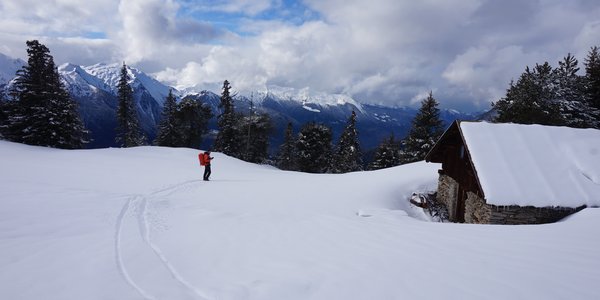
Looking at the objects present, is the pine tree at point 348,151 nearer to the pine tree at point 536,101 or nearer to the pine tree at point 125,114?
the pine tree at point 536,101

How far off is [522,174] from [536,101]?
2512 cm

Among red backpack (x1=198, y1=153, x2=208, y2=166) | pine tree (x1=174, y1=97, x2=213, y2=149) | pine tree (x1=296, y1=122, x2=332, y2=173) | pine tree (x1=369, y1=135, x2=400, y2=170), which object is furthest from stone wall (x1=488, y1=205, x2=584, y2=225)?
pine tree (x1=174, y1=97, x2=213, y2=149)

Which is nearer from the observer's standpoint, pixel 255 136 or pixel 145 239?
pixel 145 239

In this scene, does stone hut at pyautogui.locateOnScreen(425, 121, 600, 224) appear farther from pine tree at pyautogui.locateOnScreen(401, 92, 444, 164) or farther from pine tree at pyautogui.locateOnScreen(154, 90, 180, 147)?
pine tree at pyautogui.locateOnScreen(154, 90, 180, 147)

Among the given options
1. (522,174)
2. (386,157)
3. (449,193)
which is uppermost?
(386,157)

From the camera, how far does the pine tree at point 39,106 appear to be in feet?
108

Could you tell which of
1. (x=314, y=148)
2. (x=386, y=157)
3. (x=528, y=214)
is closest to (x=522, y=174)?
(x=528, y=214)

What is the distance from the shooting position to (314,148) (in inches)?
1953

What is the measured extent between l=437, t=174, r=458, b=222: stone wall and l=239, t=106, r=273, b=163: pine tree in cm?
3309

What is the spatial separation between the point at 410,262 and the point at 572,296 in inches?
106

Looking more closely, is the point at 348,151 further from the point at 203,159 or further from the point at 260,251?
the point at 260,251

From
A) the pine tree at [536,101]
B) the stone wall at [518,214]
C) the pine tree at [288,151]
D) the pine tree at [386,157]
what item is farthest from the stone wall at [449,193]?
the pine tree at [288,151]

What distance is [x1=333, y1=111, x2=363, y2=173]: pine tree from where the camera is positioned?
1871 inches

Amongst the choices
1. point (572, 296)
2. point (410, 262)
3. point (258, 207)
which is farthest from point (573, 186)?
point (258, 207)
